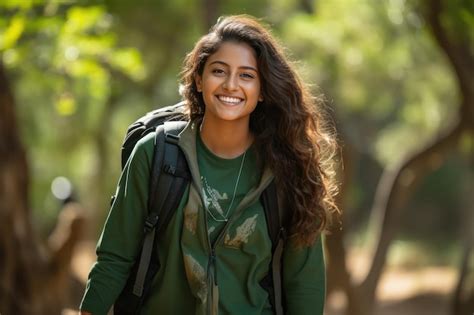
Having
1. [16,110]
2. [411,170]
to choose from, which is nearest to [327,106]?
[16,110]

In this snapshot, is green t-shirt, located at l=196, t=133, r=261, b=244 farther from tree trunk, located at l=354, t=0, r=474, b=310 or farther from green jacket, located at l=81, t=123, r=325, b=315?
tree trunk, located at l=354, t=0, r=474, b=310

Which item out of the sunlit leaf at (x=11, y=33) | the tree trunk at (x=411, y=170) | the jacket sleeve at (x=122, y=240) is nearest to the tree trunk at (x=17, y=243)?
the sunlit leaf at (x=11, y=33)

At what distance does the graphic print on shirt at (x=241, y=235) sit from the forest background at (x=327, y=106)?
2.92ft

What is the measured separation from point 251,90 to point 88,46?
4.37 metres

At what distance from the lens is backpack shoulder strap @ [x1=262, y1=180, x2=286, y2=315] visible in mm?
3492

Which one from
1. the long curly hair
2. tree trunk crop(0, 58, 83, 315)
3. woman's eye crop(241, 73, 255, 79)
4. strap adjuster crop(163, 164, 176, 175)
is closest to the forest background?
tree trunk crop(0, 58, 83, 315)

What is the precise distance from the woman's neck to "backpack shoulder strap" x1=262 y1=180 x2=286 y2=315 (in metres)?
0.19

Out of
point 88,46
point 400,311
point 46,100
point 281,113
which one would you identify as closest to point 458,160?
point 400,311

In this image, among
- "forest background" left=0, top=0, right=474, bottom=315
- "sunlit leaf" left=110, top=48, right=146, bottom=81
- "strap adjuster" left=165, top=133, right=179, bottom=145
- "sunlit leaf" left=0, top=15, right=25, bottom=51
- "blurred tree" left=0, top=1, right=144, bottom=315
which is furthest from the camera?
"forest background" left=0, top=0, right=474, bottom=315

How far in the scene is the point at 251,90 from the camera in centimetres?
355

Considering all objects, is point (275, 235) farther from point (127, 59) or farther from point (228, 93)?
point (127, 59)

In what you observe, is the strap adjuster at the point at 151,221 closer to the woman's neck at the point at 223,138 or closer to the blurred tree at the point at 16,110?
the woman's neck at the point at 223,138

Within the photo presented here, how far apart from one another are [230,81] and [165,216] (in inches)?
21.0

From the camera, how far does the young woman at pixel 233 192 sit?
3406 millimetres
